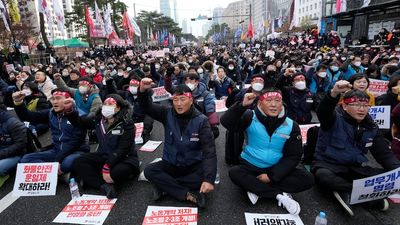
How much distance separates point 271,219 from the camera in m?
3.02

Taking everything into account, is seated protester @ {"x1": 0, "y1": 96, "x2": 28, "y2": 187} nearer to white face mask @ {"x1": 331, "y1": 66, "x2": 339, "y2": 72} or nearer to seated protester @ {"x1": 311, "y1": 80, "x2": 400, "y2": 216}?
seated protester @ {"x1": 311, "y1": 80, "x2": 400, "y2": 216}

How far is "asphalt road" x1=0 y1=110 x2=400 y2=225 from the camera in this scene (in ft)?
10.1

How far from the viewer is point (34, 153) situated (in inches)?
165

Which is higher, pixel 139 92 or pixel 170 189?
pixel 139 92

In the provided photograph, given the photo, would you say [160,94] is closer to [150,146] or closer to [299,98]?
[150,146]

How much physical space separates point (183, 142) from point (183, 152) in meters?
0.15

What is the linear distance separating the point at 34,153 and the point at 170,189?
228cm

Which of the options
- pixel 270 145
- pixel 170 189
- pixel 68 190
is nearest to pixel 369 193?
pixel 270 145

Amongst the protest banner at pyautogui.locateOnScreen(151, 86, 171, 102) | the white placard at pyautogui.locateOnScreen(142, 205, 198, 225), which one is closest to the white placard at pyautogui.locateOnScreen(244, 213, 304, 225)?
the white placard at pyautogui.locateOnScreen(142, 205, 198, 225)

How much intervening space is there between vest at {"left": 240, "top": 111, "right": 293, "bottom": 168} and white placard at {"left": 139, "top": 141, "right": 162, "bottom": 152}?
2399mm

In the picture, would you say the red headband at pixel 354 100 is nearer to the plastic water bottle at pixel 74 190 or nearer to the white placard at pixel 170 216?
the white placard at pixel 170 216

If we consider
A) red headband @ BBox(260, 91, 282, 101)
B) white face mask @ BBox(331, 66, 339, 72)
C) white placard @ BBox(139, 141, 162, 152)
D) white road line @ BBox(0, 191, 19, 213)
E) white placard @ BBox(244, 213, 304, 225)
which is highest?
red headband @ BBox(260, 91, 282, 101)

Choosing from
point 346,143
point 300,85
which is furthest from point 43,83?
point 346,143

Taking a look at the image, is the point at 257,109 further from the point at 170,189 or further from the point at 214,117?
the point at 214,117
